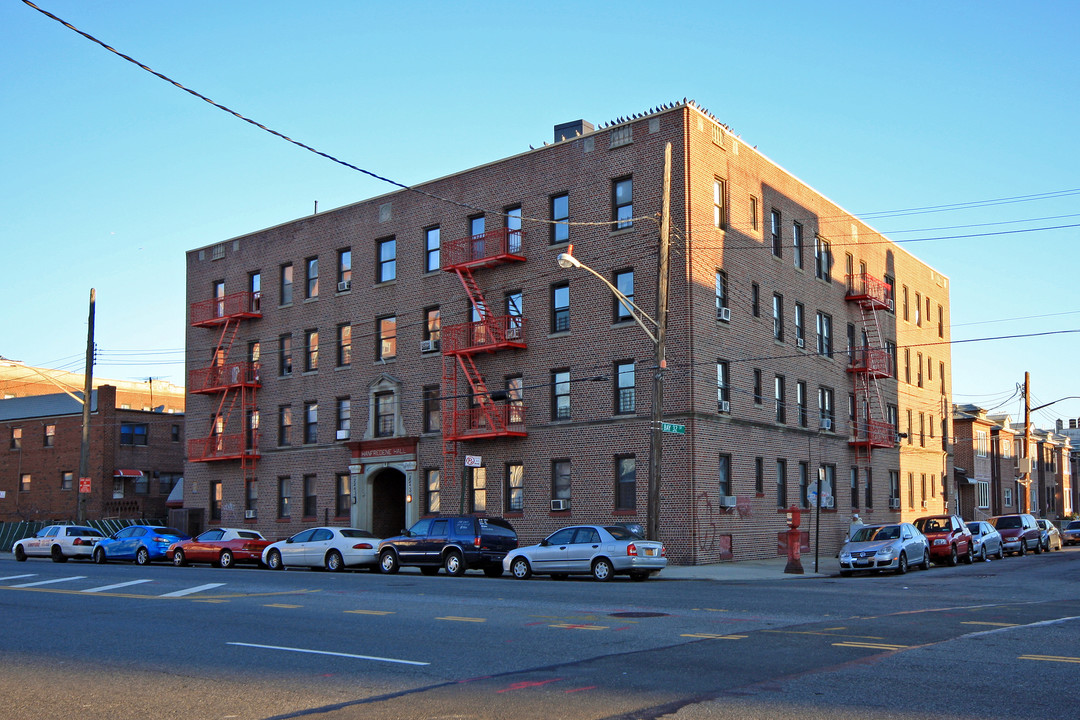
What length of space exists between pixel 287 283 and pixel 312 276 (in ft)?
5.21

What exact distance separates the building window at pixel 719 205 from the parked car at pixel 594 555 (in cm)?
1266

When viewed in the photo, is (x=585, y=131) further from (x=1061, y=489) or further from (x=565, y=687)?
(x=1061, y=489)

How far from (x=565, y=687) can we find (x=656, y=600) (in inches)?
353

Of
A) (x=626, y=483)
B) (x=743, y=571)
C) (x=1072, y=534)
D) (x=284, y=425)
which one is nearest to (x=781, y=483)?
(x=626, y=483)

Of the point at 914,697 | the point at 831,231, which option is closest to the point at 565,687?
the point at 914,697

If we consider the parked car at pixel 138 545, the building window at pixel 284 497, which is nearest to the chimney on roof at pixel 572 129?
the building window at pixel 284 497

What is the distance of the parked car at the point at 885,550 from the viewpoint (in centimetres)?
2716

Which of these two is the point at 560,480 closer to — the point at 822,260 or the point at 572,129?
the point at 572,129

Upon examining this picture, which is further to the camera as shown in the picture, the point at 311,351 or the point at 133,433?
the point at 133,433

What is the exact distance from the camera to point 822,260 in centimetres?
4116

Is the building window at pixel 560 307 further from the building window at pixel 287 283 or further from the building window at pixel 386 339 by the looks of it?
the building window at pixel 287 283

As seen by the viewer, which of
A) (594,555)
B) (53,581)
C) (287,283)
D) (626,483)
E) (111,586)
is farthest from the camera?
(287,283)

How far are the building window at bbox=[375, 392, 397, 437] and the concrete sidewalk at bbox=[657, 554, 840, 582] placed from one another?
13.2 m

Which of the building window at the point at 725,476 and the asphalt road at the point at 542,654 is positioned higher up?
the building window at the point at 725,476
